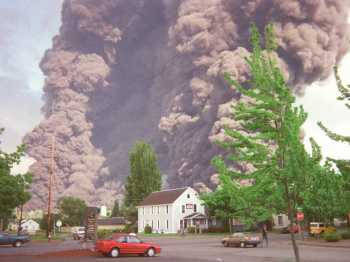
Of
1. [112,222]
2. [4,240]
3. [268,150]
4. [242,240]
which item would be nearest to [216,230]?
[242,240]

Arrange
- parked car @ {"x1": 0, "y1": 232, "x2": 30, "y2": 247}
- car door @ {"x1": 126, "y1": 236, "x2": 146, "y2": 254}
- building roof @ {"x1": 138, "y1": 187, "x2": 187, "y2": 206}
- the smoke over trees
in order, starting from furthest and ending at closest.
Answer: the smoke over trees
building roof @ {"x1": 138, "y1": 187, "x2": 187, "y2": 206}
parked car @ {"x1": 0, "y1": 232, "x2": 30, "y2": 247}
car door @ {"x1": 126, "y1": 236, "x2": 146, "y2": 254}

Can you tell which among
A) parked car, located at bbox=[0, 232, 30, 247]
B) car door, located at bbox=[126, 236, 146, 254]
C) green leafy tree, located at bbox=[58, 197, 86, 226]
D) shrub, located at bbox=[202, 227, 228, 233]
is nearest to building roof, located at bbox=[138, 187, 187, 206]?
shrub, located at bbox=[202, 227, 228, 233]

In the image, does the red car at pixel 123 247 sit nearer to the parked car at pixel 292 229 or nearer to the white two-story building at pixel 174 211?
the parked car at pixel 292 229

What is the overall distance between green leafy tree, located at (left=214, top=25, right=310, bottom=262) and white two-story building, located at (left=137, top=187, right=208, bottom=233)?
2421 inches

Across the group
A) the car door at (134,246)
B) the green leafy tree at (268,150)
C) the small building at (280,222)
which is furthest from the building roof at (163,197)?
the green leafy tree at (268,150)

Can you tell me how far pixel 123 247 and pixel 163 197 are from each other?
5479cm

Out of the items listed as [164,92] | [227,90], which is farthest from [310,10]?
[164,92]

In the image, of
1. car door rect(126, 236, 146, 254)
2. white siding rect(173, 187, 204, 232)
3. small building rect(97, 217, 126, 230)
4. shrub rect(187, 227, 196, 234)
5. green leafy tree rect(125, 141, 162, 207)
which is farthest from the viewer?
small building rect(97, 217, 126, 230)

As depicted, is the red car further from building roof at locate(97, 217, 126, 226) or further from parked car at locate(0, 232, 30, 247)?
building roof at locate(97, 217, 126, 226)

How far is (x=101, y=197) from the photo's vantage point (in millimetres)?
156250

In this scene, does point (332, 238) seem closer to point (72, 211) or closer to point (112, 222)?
point (112, 222)

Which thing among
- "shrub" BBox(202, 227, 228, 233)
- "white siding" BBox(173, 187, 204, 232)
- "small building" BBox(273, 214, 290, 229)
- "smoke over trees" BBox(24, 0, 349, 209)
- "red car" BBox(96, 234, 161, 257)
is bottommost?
"red car" BBox(96, 234, 161, 257)

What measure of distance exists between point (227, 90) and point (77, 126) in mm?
74083

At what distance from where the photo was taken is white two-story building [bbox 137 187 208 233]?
77.1 metres
